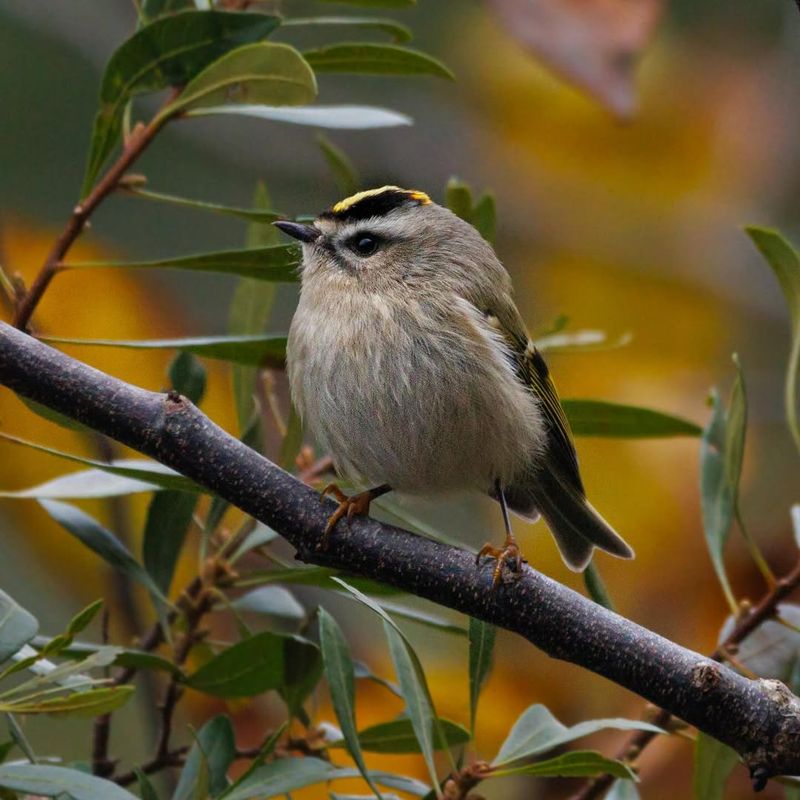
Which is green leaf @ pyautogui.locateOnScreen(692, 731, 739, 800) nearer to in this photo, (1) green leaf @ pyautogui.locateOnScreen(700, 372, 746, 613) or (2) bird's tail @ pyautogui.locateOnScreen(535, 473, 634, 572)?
(1) green leaf @ pyautogui.locateOnScreen(700, 372, 746, 613)

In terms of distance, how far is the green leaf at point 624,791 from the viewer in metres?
1.90

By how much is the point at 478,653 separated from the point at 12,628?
71cm

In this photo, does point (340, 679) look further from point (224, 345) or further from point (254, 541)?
point (224, 345)

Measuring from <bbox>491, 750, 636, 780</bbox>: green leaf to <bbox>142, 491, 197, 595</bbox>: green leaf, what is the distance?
2.30ft

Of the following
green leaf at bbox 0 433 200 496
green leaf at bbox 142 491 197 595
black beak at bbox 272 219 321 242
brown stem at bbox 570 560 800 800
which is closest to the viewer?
green leaf at bbox 0 433 200 496

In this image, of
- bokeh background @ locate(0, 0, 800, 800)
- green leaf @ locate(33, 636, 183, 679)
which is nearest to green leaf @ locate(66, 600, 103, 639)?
green leaf @ locate(33, 636, 183, 679)

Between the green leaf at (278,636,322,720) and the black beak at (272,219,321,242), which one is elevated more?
the black beak at (272,219,321,242)

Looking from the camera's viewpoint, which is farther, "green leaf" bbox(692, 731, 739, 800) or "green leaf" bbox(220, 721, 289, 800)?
"green leaf" bbox(692, 731, 739, 800)

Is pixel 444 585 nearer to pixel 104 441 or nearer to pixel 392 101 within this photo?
pixel 104 441

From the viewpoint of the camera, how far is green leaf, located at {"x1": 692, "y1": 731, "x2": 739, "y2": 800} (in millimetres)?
1973

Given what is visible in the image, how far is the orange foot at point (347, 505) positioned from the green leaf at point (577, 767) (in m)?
0.42

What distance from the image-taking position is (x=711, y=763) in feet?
6.50

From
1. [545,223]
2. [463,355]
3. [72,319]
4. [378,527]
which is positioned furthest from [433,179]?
[378,527]

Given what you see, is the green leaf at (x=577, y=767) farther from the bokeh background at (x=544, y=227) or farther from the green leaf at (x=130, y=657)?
the bokeh background at (x=544, y=227)
